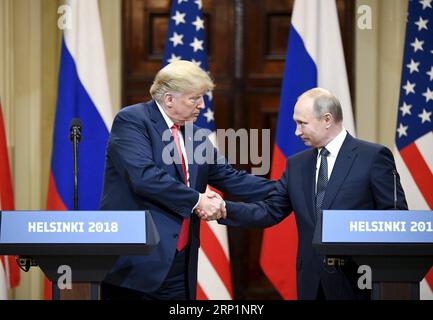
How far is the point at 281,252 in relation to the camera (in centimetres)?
489

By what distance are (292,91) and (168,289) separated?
203cm

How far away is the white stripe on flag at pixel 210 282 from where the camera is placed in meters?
4.91

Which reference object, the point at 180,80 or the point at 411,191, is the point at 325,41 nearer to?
the point at 411,191

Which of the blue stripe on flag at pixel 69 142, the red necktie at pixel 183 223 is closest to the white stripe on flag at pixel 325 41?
the blue stripe on flag at pixel 69 142

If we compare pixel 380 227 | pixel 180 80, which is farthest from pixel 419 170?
pixel 380 227

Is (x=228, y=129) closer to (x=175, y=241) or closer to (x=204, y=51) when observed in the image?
(x=204, y=51)

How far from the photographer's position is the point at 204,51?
494 centimetres

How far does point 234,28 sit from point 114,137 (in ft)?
7.49

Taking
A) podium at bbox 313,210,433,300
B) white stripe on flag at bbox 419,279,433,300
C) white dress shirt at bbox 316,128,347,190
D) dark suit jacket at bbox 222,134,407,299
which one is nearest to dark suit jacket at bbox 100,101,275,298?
dark suit jacket at bbox 222,134,407,299

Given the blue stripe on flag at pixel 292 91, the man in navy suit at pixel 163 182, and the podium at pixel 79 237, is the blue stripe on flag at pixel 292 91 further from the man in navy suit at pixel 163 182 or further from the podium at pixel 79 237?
the podium at pixel 79 237

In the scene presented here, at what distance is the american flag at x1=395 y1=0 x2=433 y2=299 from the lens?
4.86 metres
